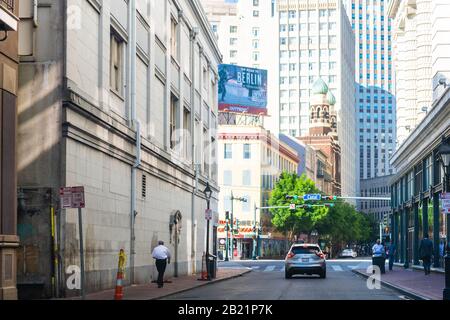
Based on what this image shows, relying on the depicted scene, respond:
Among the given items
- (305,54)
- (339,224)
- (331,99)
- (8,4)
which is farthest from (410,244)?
(305,54)

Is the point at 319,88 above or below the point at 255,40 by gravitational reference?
below

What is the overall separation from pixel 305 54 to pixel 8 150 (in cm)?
15569

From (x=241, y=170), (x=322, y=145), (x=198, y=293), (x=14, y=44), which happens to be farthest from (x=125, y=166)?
(x=322, y=145)

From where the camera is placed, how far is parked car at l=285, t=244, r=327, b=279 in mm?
36844

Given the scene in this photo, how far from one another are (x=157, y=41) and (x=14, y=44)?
640 inches

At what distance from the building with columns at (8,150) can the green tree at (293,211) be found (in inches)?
3001

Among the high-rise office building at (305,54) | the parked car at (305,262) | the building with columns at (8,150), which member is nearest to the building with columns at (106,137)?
the building with columns at (8,150)

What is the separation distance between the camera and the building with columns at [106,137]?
22438 mm

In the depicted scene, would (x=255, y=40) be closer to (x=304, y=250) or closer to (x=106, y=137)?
(x=304, y=250)

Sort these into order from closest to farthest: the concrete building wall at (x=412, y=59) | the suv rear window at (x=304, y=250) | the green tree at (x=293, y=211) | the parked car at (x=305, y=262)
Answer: the parked car at (x=305, y=262), the suv rear window at (x=304, y=250), the concrete building wall at (x=412, y=59), the green tree at (x=293, y=211)

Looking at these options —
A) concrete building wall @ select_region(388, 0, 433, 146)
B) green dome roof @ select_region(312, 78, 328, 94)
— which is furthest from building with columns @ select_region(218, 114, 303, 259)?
green dome roof @ select_region(312, 78, 328, 94)

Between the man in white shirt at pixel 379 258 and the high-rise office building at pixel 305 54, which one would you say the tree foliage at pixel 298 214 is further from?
the high-rise office building at pixel 305 54

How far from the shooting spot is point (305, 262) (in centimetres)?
3697

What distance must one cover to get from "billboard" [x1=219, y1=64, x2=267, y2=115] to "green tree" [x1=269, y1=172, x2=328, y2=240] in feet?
30.5
